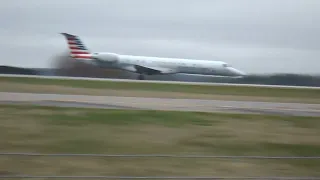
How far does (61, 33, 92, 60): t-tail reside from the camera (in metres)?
50.8

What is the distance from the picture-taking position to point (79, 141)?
1384cm

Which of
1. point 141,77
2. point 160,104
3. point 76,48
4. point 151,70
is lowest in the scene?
point 160,104

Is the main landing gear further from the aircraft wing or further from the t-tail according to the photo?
the t-tail

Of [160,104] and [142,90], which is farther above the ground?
[142,90]

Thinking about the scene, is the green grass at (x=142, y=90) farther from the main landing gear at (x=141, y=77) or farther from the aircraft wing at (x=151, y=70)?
the aircraft wing at (x=151, y=70)

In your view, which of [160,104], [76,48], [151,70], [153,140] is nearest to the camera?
[153,140]

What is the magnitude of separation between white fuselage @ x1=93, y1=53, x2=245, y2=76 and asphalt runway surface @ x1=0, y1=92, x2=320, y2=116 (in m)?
20.6

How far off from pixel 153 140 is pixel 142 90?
15605 mm

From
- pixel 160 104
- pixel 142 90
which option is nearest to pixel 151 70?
pixel 142 90

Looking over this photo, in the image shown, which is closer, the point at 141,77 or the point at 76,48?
the point at 141,77

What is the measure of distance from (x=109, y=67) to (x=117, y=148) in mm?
33636

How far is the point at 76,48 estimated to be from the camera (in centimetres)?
5147

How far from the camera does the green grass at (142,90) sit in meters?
27.6

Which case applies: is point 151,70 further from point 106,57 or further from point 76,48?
point 76,48
